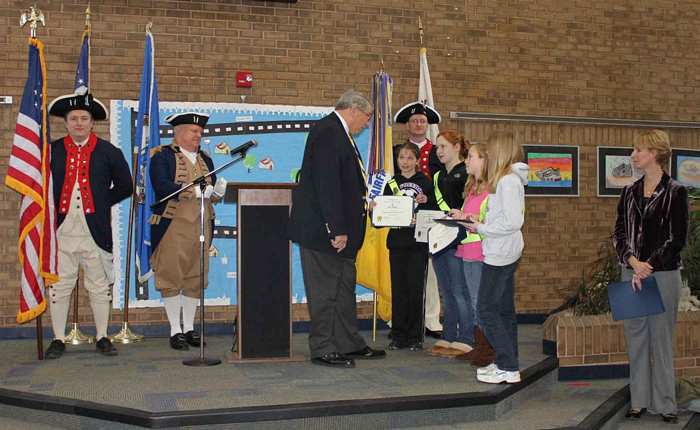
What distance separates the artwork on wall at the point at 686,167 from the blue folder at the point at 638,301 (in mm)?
4684

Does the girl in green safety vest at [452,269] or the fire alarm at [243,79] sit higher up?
the fire alarm at [243,79]

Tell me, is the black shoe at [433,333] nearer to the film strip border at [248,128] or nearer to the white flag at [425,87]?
the white flag at [425,87]

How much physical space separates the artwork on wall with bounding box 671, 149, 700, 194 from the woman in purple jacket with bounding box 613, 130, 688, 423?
14.6ft

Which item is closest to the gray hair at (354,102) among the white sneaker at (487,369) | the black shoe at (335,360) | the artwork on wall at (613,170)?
the black shoe at (335,360)

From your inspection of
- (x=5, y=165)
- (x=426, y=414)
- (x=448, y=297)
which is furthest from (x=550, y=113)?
(x=5, y=165)

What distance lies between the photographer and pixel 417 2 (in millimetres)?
8055

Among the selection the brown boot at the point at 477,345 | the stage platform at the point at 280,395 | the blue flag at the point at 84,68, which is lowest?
the stage platform at the point at 280,395

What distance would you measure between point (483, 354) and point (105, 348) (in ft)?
9.30

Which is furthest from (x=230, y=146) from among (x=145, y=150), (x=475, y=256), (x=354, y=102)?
(x=475, y=256)

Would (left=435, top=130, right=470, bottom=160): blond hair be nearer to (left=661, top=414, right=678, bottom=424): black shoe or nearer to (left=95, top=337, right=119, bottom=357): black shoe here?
(left=661, top=414, right=678, bottom=424): black shoe

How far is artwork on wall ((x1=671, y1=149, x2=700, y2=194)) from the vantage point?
906 cm

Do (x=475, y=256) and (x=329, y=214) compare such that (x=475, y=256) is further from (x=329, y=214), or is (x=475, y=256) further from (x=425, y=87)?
(x=425, y=87)

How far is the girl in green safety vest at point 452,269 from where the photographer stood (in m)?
5.98

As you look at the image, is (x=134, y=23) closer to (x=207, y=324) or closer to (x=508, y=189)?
(x=207, y=324)
